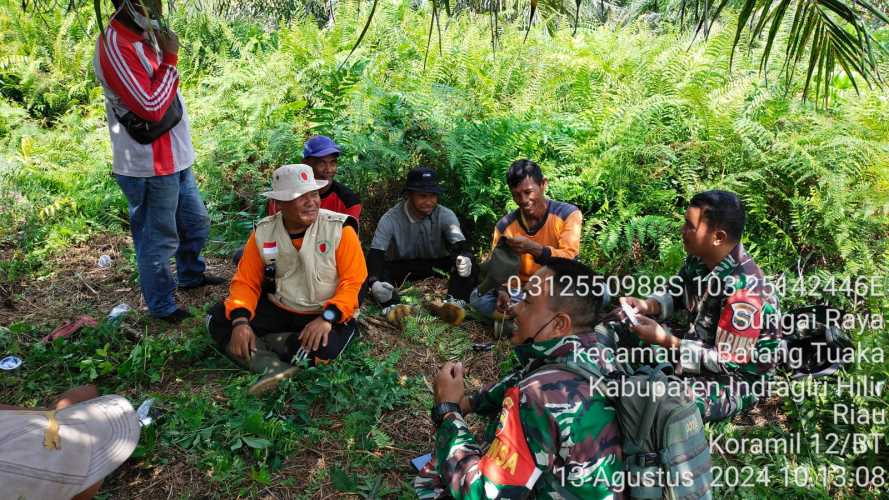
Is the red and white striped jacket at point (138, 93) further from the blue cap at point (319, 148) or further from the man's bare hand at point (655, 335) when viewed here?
the man's bare hand at point (655, 335)

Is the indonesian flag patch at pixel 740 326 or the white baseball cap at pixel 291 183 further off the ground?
the white baseball cap at pixel 291 183

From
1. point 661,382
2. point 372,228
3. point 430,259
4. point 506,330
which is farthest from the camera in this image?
point 372,228

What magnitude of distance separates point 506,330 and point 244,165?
353 cm

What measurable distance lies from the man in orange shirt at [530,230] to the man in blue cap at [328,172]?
1252 millimetres

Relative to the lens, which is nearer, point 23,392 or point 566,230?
point 23,392

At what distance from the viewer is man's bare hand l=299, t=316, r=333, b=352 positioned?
361 cm

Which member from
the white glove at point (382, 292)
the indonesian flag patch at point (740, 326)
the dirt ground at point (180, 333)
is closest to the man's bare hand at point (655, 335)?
the indonesian flag patch at point (740, 326)

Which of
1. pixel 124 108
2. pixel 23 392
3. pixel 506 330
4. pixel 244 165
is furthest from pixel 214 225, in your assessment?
pixel 506 330

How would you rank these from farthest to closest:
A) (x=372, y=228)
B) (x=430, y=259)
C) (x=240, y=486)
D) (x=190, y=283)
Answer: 1. (x=372, y=228)
2. (x=430, y=259)
3. (x=190, y=283)
4. (x=240, y=486)

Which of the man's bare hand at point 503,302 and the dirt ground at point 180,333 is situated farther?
the man's bare hand at point 503,302

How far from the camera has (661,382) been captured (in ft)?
6.44

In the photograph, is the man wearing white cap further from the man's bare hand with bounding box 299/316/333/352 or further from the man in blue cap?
the man in blue cap

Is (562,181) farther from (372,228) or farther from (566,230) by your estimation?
(372,228)

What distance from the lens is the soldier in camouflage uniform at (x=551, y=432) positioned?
1943mm
